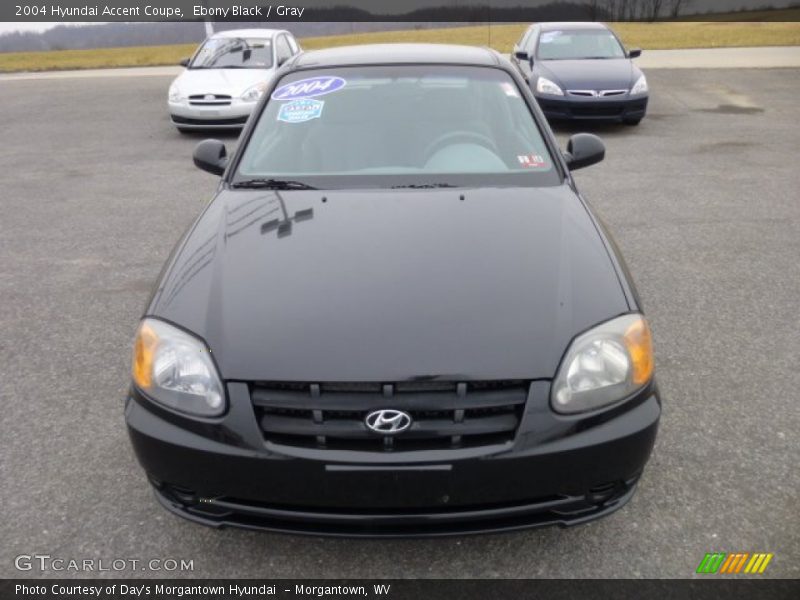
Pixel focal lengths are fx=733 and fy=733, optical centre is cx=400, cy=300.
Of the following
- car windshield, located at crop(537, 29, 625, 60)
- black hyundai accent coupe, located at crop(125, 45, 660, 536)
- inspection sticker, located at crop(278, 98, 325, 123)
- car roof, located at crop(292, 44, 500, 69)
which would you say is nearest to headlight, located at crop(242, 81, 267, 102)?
car windshield, located at crop(537, 29, 625, 60)

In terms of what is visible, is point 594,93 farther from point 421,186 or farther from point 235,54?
A: point 421,186

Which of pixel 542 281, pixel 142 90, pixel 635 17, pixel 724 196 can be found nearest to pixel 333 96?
pixel 542 281

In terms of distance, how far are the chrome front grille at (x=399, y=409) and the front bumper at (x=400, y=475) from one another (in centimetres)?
3

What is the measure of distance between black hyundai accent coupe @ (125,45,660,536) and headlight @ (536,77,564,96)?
25.3 ft

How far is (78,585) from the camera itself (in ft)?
7.73

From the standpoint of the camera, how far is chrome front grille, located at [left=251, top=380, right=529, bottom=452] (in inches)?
81.0

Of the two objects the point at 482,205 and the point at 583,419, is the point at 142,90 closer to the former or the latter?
the point at 482,205

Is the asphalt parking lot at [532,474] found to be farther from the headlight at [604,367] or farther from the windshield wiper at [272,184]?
the windshield wiper at [272,184]

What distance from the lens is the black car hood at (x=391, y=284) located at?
2.14m

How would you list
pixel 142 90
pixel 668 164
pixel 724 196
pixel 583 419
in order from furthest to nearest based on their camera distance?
pixel 142 90
pixel 668 164
pixel 724 196
pixel 583 419

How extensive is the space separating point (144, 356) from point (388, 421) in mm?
863

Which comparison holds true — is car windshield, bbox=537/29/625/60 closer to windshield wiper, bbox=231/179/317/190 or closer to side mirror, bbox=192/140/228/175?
side mirror, bbox=192/140/228/175

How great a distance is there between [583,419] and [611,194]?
5.37 m

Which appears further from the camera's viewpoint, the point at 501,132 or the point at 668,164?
the point at 668,164
